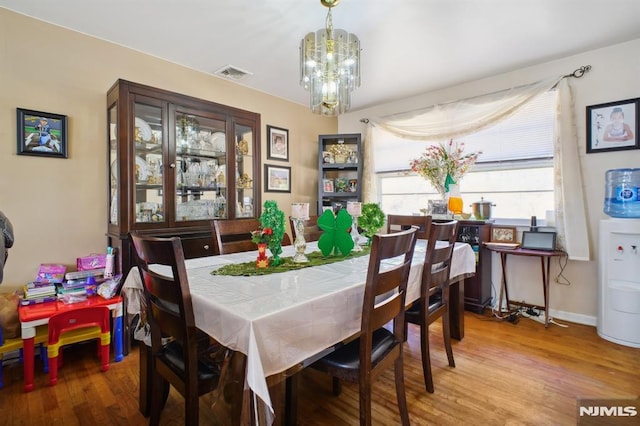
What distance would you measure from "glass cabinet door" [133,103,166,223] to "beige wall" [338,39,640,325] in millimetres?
3455

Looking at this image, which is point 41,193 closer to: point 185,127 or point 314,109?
point 185,127

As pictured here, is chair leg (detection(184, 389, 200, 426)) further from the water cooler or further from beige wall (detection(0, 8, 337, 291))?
the water cooler

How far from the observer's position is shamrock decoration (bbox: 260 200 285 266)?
163 centimetres

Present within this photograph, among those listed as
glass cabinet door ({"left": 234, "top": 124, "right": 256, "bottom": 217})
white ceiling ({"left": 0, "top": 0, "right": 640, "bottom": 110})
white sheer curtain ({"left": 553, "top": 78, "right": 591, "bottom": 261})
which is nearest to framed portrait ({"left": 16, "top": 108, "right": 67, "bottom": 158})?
white ceiling ({"left": 0, "top": 0, "right": 640, "bottom": 110})

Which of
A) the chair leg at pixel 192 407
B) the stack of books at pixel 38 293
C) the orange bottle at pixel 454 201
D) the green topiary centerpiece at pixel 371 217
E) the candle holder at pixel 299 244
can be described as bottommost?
the chair leg at pixel 192 407

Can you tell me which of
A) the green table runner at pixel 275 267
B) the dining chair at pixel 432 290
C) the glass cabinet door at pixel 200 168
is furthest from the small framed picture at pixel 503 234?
the glass cabinet door at pixel 200 168

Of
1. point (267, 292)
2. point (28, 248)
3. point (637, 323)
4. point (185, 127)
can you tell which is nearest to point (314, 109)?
point (185, 127)

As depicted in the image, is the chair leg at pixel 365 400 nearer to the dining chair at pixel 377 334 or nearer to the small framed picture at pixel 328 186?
the dining chair at pixel 377 334

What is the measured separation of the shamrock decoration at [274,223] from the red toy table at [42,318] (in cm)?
136

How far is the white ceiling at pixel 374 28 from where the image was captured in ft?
6.94

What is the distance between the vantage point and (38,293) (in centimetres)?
209

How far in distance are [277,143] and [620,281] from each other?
12.0ft

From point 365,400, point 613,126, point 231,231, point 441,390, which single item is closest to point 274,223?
point 231,231

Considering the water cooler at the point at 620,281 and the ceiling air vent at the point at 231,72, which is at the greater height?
the ceiling air vent at the point at 231,72
